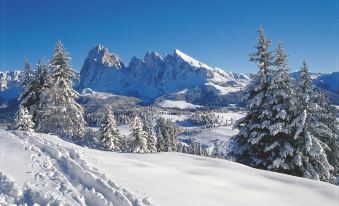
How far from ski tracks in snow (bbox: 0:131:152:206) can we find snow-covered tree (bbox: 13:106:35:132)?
24.7 m

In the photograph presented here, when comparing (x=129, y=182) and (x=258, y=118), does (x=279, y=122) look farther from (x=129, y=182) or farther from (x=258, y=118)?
(x=129, y=182)

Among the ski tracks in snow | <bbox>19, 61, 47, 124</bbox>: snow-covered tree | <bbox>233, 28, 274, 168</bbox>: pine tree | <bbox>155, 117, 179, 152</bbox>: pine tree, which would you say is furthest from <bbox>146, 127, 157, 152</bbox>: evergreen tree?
the ski tracks in snow

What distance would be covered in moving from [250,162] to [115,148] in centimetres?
2521

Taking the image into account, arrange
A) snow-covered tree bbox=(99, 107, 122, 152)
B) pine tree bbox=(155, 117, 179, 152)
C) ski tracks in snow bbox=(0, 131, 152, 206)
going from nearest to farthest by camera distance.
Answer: ski tracks in snow bbox=(0, 131, 152, 206) < snow-covered tree bbox=(99, 107, 122, 152) < pine tree bbox=(155, 117, 179, 152)

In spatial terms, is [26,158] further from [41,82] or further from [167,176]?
[41,82]

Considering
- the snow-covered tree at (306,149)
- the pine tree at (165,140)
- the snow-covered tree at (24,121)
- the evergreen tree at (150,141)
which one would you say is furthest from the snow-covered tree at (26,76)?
the pine tree at (165,140)

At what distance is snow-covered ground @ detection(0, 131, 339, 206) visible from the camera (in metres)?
10.5

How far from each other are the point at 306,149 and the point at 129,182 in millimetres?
15194

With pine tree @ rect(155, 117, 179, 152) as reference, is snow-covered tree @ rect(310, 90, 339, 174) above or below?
above

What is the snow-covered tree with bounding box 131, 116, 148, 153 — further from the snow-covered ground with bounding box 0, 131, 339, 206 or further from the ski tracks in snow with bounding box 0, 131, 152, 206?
the ski tracks in snow with bounding box 0, 131, 152, 206

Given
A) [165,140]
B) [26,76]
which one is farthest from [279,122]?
[165,140]

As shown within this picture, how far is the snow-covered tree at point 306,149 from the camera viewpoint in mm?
23144

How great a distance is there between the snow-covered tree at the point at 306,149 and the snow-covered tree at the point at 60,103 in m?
21.6

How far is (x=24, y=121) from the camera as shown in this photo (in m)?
36.8
